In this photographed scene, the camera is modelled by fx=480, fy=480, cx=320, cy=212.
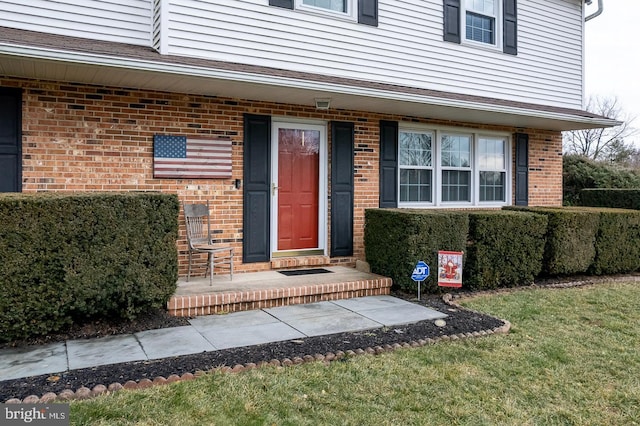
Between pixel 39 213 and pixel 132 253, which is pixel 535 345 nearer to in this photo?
pixel 132 253

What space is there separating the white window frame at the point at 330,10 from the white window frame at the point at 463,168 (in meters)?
1.97

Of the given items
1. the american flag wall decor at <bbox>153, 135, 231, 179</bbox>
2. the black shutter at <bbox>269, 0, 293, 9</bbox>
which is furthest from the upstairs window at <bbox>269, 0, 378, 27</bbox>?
the american flag wall decor at <bbox>153, 135, 231, 179</bbox>

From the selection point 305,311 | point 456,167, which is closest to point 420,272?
point 305,311

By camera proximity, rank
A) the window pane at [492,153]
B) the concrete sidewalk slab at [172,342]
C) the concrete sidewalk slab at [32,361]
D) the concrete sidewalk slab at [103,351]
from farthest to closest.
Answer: the window pane at [492,153]
the concrete sidewalk slab at [172,342]
the concrete sidewalk slab at [103,351]
the concrete sidewalk slab at [32,361]

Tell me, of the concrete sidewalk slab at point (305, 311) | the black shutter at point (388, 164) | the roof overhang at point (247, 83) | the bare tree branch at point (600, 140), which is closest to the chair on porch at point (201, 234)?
the concrete sidewalk slab at point (305, 311)

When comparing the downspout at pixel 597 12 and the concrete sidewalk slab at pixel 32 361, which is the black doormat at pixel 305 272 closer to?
the concrete sidewalk slab at pixel 32 361

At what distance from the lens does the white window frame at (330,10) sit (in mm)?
6801

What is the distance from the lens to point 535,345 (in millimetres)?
4453

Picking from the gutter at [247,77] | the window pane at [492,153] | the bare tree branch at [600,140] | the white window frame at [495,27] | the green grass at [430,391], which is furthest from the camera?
the bare tree branch at [600,140]

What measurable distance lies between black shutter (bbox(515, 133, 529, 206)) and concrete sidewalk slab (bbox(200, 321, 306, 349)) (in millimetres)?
6421

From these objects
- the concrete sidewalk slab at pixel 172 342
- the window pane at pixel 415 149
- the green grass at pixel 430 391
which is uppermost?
the window pane at pixel 415 149

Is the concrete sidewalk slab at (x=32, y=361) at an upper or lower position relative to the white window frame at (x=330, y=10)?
lower

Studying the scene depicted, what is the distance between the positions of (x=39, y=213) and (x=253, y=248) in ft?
9.99

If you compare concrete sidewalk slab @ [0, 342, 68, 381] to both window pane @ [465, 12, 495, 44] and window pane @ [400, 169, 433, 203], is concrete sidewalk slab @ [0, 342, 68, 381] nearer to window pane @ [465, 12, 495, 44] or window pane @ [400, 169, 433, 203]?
window pane @ [400, 169, 433, 203]
